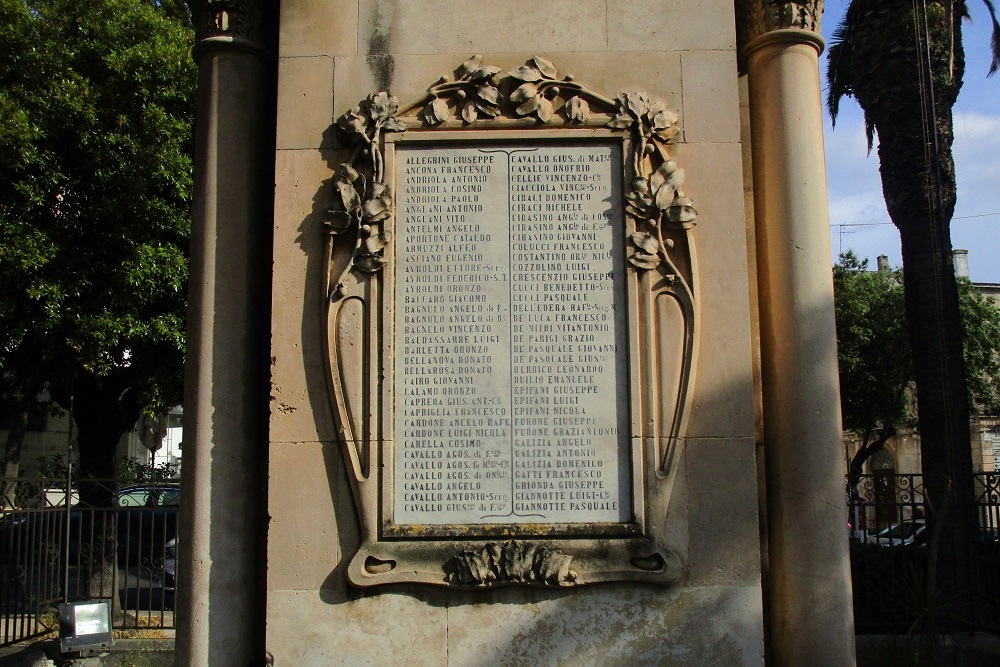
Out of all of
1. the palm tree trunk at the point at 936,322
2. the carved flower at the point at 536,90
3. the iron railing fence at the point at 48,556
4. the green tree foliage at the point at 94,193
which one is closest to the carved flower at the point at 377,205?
the carved flower at the point at 536,90

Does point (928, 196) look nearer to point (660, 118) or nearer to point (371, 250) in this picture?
point (660, 118)

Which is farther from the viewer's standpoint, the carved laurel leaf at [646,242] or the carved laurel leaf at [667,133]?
the carved laurel leaf at [667,133]

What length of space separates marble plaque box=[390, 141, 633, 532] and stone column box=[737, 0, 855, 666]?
1.13 metres

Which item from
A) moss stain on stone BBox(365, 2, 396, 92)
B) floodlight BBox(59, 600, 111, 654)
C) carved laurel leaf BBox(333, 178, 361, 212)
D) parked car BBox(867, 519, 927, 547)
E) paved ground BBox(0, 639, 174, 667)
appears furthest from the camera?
parked car BBox(867, 519, 927, 547)

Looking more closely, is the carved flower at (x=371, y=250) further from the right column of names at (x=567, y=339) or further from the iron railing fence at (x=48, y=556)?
the iron railing fence at (x=48, y=556)

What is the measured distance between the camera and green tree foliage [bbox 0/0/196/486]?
578 inches

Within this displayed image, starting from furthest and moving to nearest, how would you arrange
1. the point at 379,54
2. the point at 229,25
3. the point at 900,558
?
the point at 900,558
the point at 229,25
the point at 379,54

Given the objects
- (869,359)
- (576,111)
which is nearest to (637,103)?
(576,111)

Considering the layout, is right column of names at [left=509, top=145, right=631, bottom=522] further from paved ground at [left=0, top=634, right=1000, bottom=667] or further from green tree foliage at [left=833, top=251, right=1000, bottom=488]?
green tree foliage at [left=833, top=251, right=1000, bottom=488]

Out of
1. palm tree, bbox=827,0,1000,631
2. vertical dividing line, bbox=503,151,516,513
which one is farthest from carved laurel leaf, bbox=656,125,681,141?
palm tree, bbox=827,0,1000,631

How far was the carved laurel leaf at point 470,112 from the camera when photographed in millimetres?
6453

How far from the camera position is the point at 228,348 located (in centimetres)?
654

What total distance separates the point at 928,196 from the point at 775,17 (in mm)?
9541

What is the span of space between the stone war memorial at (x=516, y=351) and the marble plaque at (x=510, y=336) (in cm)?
2
